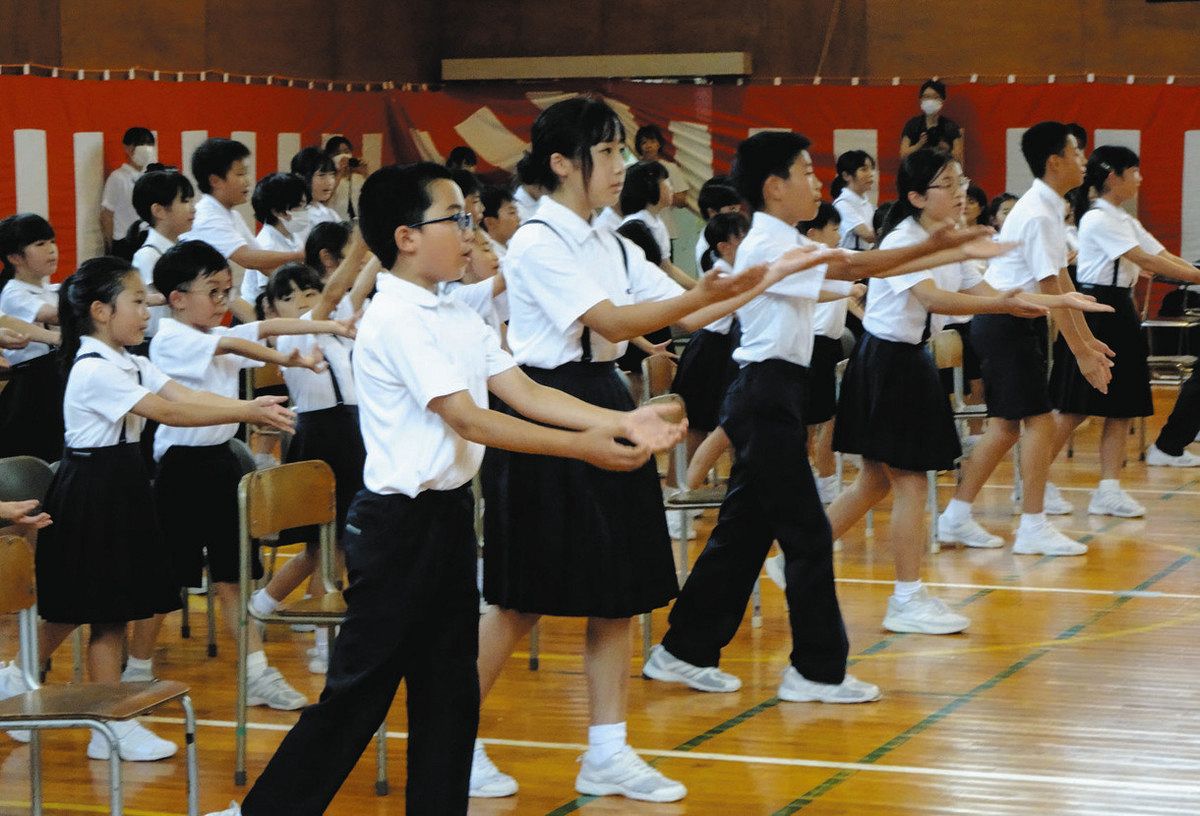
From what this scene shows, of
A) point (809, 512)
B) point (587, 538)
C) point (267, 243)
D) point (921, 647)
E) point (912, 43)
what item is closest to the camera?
point (587, 538)

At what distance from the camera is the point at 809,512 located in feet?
16.4

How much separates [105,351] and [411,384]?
1.67 meters

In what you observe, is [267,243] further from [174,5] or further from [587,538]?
[174,5]

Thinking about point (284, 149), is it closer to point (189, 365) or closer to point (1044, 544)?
point (1044, 544)

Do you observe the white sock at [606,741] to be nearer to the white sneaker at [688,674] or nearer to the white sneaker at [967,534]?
the white sneaker at [688,674]

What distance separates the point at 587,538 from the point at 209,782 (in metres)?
1.22

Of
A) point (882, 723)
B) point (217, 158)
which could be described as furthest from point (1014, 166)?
point (882, 723)

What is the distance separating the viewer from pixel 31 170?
34.1ft

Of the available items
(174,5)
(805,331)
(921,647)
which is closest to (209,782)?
(805,331)

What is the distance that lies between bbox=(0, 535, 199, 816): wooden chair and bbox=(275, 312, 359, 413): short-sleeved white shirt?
192 centimetres

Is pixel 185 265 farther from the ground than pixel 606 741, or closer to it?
farther from the ground

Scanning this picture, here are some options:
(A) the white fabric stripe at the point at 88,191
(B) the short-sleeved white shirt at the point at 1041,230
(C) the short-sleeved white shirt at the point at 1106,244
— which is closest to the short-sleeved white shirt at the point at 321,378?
(B) the short-sleeved white shirt at the point at 1041,230

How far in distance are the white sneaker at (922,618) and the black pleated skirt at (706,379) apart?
2.00 m

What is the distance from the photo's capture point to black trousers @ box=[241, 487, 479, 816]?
3.28 m
